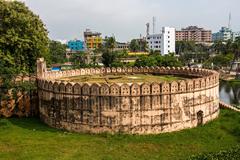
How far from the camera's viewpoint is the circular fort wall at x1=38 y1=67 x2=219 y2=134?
19422mm

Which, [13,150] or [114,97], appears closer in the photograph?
[13,150]

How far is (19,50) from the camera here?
2833cm

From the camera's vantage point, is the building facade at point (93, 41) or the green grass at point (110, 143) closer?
the green grass at point (110, 143)

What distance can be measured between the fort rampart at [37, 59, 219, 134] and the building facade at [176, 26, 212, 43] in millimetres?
142961

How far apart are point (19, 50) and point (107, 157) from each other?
15.8 m

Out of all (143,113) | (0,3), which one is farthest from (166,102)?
(0,3)

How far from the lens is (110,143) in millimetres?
18109

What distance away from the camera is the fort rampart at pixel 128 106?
19.4 meters

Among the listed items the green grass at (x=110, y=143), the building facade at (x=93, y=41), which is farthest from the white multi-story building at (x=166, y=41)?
the green grass at (x=110, y=143)

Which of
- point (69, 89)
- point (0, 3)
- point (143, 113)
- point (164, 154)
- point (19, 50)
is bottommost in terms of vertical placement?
point (164, 154)

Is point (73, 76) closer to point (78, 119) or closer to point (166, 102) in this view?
point (78, 119)

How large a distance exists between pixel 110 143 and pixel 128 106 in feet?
8.18

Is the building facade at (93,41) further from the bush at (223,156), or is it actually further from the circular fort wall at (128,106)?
the bush at (223,156)

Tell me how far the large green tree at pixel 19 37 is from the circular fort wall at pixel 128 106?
771 cm
